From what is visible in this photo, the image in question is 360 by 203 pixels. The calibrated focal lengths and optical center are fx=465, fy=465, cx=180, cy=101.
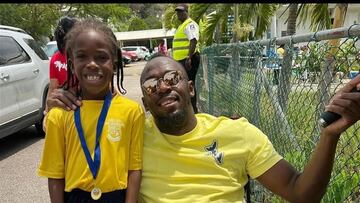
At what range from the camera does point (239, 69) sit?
4793 millimetres

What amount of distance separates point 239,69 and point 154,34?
2317 inches

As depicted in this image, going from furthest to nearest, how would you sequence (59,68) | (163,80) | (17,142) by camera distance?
(17,142) < (59,68) < (163,80)

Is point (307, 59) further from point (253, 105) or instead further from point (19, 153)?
point (19, 153)

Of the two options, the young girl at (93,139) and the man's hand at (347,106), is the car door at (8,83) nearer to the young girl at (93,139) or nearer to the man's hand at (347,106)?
the young girl at (93,139)

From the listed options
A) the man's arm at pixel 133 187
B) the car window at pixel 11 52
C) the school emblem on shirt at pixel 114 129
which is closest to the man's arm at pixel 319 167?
the man's arm at pixel 133 187

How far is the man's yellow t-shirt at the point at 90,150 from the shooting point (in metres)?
2.03

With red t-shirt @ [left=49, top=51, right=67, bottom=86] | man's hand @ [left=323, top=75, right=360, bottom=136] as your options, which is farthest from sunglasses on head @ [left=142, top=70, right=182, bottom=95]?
red t-shirt @ [left=49, top=51, right=67, bottom=86]

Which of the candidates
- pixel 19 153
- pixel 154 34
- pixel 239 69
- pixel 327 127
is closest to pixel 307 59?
pixel 327 127

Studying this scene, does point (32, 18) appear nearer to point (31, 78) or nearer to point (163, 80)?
point (31, 78)

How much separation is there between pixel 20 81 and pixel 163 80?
4790mm

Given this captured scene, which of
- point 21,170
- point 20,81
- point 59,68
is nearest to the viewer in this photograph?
point 59,68

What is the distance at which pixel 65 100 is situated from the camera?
6.96 feet

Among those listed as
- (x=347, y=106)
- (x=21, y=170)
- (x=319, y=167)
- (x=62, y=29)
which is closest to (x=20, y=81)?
(x=21, y=170)

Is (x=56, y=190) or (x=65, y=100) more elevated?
(x=65, y=100)
